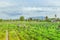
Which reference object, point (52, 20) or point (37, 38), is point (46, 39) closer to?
point (37, 38)

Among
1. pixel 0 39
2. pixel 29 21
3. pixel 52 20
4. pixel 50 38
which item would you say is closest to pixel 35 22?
pixel 29 21

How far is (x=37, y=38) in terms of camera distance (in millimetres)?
20828

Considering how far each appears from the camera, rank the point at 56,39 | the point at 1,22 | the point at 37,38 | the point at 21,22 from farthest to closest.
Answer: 1. the point at 1,22
2. the point at 21,22
3. the point at 37,38
4. the point at 56,39

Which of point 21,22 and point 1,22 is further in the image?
point 1,22

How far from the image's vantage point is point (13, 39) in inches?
878

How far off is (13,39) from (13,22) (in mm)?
23049

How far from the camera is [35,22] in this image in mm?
47594

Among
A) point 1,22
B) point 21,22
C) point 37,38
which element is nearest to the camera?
point 37,38

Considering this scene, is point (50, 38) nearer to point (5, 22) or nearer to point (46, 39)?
point (46, 39)

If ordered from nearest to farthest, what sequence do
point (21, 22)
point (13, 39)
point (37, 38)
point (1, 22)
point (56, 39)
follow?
point (56, 39), point (37, 38), point (13, 39), point (21, 22), point (1, 22)

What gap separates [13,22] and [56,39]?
26.7 meters

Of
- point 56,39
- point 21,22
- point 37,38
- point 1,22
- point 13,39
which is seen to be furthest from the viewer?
point 1,22

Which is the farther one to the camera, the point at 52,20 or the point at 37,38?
the point at 52,20

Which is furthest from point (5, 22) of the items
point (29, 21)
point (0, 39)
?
point (0, 39)
